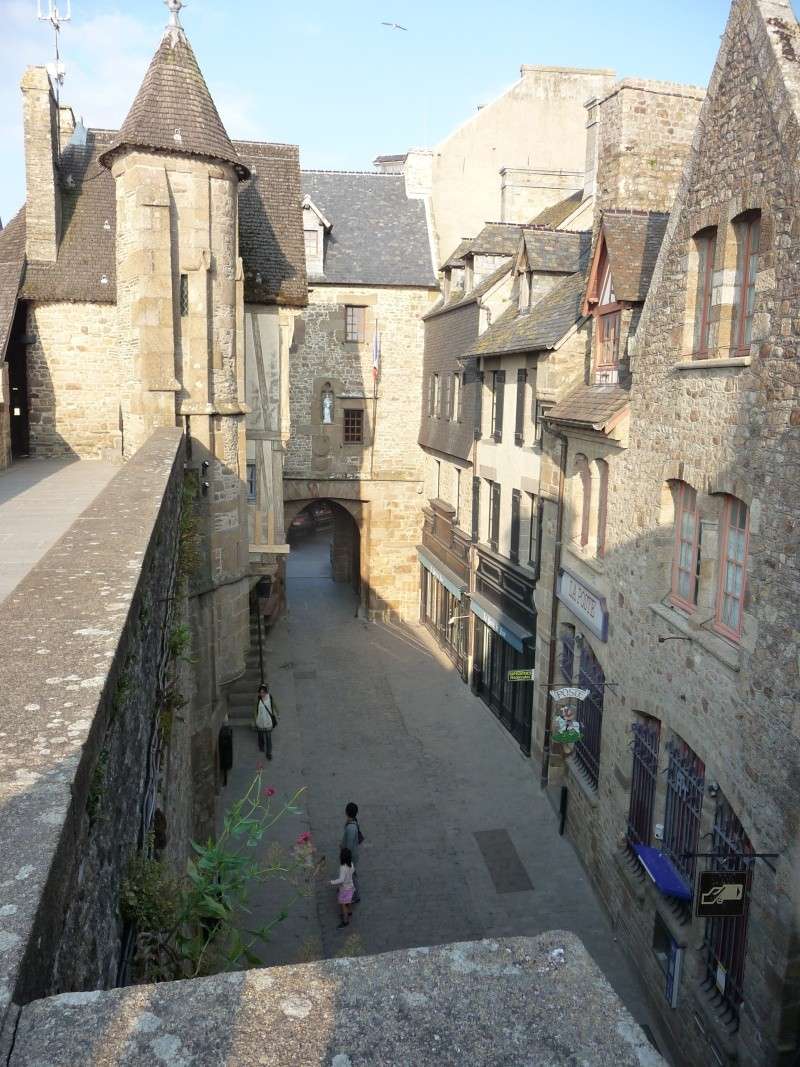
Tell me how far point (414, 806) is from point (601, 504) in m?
6.63

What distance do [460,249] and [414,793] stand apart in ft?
49.7

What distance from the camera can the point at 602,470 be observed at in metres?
13.3

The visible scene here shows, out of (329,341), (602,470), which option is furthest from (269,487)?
(329,341)

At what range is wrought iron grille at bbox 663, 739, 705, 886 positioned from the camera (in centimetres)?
1004

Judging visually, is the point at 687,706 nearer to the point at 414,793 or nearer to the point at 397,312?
the point at 414,793

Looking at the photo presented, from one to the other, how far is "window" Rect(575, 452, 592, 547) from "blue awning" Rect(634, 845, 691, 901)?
5049mm

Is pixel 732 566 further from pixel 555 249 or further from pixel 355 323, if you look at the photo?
pixel 355 323

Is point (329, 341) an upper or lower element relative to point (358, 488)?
upper

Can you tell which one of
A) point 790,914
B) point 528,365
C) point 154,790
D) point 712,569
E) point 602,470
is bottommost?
point 790,914

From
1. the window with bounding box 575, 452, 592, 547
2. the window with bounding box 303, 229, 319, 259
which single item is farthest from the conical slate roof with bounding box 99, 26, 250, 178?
A: the window with bounding box 303, 229, 319, 259

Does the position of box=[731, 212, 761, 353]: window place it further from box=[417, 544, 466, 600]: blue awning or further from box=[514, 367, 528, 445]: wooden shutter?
box=[417, 544, 466, 600]: blue awning

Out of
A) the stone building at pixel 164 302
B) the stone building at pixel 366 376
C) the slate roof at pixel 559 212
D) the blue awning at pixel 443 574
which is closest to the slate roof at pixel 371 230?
the stone building at pixel 366 376

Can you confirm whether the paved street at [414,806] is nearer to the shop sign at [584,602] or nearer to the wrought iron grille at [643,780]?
the wrought iron grille at [643,780]

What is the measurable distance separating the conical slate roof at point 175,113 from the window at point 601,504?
764 cm
